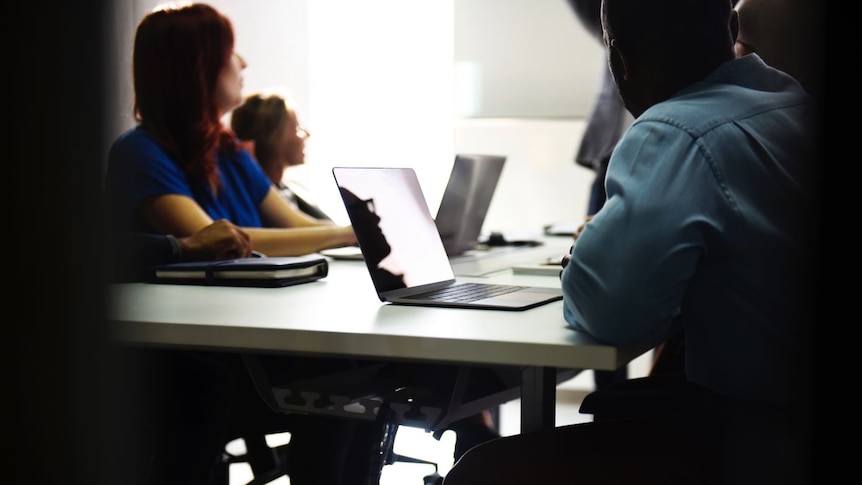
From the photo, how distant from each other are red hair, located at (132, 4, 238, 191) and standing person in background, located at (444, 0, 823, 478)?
1.24 metres

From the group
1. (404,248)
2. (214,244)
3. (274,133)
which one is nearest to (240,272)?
(214,244)

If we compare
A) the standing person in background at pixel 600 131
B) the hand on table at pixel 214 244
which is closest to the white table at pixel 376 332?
the hand on table at pixel 214 244

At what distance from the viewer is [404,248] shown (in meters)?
1.39

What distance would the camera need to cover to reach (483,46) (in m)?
4.08

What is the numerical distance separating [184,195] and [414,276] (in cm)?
80

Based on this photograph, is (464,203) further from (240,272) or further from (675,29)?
(675,29)

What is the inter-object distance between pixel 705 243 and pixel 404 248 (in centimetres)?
52

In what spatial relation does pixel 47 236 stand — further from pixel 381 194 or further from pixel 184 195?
pixel 184 195

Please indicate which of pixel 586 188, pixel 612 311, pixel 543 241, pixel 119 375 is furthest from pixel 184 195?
pixel 586 188

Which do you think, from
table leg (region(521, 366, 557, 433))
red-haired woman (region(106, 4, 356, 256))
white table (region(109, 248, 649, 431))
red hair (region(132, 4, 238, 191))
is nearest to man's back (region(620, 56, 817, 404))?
white table (region(109, 248, 649, 431))

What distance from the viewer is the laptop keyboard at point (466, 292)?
51.9 inches

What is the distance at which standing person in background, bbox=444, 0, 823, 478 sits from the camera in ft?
3.20

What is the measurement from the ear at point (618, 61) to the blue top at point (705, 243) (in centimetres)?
9

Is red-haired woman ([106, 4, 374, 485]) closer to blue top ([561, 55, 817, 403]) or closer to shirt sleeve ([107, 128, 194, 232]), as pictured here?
shirt sleeve ([107, 128, 194, 232])
